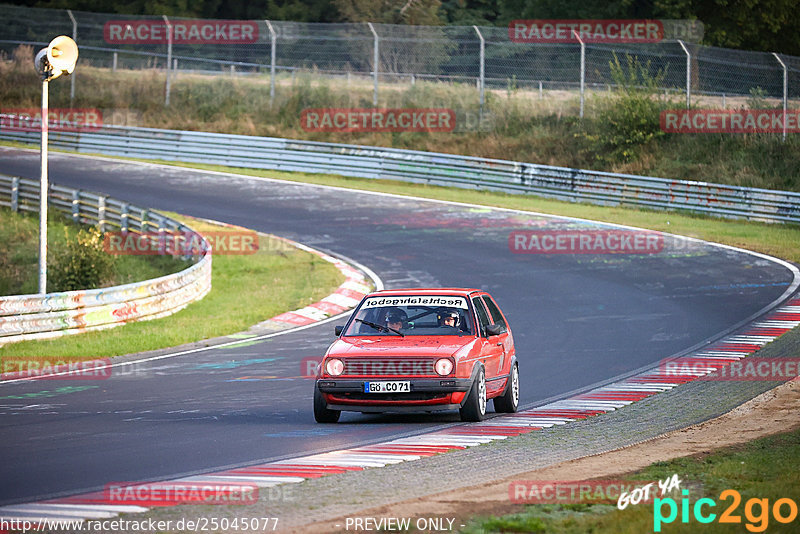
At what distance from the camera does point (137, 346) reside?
17.3 metres

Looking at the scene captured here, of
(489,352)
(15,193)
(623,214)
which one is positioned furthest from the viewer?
(15,193)

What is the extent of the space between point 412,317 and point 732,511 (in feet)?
19.2

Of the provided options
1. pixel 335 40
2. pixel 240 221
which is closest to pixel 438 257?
pixel 240 221

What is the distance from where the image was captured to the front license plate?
35.6ft

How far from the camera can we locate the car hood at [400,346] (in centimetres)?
1105

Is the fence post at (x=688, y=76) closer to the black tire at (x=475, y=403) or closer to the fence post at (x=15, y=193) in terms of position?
the fence post at (x=15, y=193)

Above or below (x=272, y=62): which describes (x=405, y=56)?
above

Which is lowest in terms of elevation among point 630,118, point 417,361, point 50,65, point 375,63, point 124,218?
point 124,218

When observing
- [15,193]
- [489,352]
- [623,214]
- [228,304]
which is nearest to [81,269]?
[228,304]

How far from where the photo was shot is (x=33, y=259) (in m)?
27.9

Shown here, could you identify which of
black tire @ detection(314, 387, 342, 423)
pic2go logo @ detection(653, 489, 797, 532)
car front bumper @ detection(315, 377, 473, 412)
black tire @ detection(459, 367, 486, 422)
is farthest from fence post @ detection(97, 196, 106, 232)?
pic2go logo @ detection(653, 489, 797, 532)

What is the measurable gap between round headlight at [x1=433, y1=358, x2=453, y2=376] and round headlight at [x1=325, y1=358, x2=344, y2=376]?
3.21 feet

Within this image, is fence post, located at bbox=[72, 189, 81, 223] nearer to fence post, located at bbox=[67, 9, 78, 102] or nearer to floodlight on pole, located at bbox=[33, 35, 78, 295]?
floodlight on pole, located at bbox=[33, 35, 78, 295]

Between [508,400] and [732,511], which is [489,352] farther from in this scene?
[732,511]
